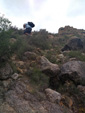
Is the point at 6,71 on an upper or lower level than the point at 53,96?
upper

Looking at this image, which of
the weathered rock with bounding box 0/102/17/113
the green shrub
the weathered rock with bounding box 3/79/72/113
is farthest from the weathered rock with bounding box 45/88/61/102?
the green shrub

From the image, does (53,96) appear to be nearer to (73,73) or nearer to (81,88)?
(81,88)

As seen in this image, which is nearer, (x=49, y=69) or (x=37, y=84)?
(x=37, y=84)

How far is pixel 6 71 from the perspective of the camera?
4562 millimetres

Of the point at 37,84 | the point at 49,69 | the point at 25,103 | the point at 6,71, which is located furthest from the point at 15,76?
the point at 49,69

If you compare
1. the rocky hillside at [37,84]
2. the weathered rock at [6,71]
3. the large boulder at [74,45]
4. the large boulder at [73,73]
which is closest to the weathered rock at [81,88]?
the rocky hillside at [37,84]

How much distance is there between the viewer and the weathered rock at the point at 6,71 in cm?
442

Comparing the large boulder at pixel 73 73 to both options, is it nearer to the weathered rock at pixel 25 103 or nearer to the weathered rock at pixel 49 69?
the weathered rock at pixel 49 69

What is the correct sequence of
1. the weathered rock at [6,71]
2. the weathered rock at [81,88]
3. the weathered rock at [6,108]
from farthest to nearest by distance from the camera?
the weathered rock at [81,88], the weathered rock at [6,71], the weathered rock at [6,108]

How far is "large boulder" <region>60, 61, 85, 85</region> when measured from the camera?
5.17 m

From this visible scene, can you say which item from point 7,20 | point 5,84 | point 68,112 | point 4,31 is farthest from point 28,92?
point 7,20

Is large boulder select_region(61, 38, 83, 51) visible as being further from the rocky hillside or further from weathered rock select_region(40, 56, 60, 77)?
weathered rock select_region(40, 56, 60, 77)

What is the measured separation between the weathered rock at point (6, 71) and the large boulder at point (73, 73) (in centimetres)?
193

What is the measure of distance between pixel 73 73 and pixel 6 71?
2368 mm
